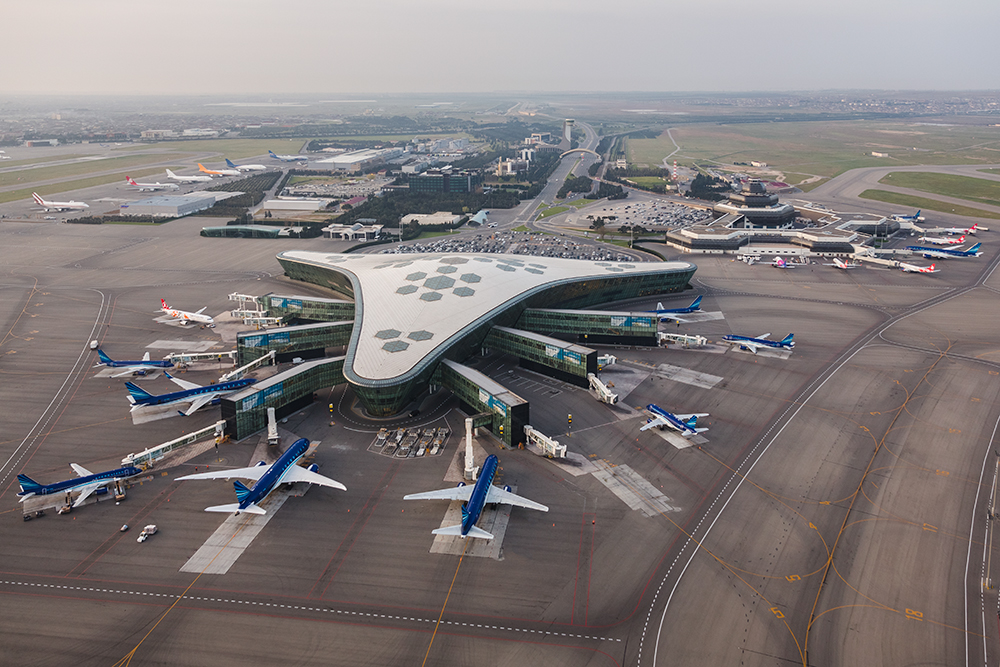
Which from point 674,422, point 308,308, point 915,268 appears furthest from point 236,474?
point 915,268

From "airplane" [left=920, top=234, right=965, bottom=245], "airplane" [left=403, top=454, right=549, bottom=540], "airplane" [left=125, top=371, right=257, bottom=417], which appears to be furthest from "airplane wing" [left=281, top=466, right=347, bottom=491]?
"airplane" [left=920, top=234, right=965, bottom=245]

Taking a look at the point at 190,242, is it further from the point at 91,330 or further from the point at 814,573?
the point at 814,573

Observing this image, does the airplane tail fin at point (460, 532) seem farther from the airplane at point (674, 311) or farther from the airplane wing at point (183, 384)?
the airplane at point (674, 311)

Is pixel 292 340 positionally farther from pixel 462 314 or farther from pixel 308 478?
pixel 308 478

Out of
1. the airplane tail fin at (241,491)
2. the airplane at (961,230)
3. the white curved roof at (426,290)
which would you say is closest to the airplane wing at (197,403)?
the white curved roof at (426,290)

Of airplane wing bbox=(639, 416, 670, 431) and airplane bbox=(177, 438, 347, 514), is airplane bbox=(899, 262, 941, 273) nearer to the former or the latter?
airplane wing bbox=(639, 416, 670, 431)

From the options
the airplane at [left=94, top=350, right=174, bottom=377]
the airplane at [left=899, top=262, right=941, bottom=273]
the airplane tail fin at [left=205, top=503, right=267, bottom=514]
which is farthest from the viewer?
the airplane at [left=899, top=262, right=941, bottom=273]
